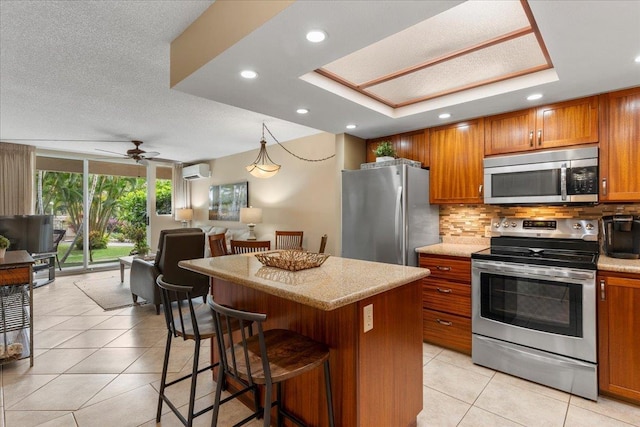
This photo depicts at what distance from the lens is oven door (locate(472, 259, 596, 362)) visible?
89.0 inches

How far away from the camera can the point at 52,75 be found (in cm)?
278

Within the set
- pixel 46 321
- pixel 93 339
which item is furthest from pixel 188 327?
pixel 46 321

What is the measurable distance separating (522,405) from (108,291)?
18.1ft

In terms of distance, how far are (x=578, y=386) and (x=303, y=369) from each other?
219 cm

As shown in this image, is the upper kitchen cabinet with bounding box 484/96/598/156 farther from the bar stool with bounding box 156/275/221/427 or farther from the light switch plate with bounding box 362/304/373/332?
the bar stool with bounding box 156/275/221/427

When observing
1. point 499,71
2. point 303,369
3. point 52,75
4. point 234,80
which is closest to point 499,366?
point 303,369

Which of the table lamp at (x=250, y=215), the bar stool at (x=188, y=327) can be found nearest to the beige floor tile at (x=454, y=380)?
the bar stool at (x=188, y=327)

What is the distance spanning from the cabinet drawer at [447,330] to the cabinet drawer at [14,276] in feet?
11.4

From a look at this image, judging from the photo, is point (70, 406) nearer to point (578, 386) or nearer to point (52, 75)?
point (52, 75)

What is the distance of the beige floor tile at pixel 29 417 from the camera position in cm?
196

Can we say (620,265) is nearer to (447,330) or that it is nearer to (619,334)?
(619,334)

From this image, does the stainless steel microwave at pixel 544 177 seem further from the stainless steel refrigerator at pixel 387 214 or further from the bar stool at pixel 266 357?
the bar stool at pixel 266 357

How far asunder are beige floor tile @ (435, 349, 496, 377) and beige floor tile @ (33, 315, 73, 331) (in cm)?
419

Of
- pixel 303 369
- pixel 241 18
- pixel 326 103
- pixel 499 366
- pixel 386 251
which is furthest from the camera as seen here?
pixel 386 251
